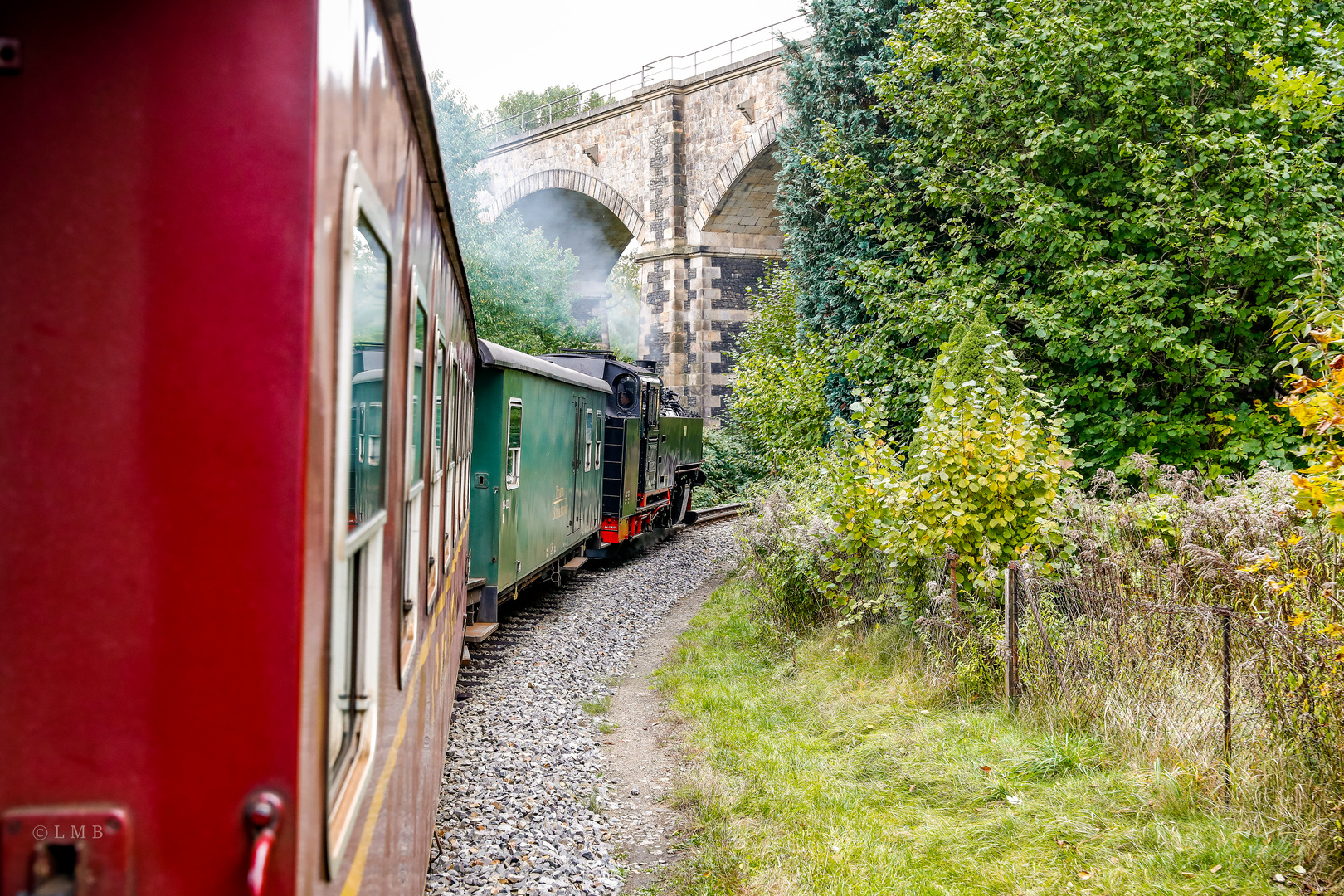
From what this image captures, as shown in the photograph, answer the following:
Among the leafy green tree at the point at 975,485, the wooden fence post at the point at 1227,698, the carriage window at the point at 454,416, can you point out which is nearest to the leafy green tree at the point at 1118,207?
the leafy green tree at the point at 975,485

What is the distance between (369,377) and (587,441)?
9.60 meters

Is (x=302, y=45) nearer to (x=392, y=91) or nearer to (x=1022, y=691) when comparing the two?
(x=392, y=91)

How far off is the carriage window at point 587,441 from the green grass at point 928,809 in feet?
15.4

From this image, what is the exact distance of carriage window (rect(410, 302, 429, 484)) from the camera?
2.32 metres

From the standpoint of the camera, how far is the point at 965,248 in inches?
440

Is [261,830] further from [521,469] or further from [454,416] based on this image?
[521,469]

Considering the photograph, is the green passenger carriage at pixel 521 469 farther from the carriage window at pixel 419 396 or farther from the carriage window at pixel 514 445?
the carriage window at pixel 419 396

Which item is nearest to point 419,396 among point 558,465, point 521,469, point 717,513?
point 521,469

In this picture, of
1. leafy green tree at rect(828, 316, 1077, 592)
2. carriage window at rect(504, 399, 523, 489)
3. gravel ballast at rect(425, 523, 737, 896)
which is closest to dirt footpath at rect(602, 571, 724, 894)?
gravel ballast at rect(425, 523, 737, 896)

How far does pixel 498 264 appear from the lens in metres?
24.8

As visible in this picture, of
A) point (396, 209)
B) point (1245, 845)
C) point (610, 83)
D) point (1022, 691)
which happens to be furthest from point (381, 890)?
point (610, 83)

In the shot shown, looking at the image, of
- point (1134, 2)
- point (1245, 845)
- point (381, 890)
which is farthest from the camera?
point (1134, 2)

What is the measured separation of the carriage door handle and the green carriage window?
0.56m

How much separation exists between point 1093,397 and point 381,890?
33.3 ft
